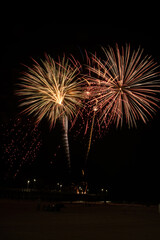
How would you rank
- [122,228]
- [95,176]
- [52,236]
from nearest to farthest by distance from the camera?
[52,236] < [122,228] < [95,176]

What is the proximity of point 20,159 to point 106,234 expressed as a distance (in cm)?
5434

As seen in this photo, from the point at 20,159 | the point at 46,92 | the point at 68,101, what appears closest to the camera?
the point at 46,92

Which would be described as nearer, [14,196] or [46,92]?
[46,92]

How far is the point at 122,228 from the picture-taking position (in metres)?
13.5

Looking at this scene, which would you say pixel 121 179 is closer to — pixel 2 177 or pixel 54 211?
pixel 2 177

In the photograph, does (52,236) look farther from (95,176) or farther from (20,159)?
(95,176)

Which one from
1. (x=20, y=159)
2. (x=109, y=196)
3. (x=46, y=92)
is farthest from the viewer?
(x=20, y=159)

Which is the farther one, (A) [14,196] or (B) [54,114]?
(A) [14,196]

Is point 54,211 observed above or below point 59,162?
below

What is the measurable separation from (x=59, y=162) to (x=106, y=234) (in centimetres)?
5423

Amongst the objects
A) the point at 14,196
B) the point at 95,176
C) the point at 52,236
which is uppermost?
the point at 95,176

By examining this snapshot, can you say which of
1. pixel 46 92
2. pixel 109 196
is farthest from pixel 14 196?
pixel 46 92

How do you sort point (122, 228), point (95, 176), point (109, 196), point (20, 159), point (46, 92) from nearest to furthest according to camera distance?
point (122, 228)
point (46, 92)
point (109, 196)
point (20, 159)
point (95, 176)

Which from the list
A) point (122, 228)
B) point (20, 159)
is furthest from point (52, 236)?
point (20, 159)
